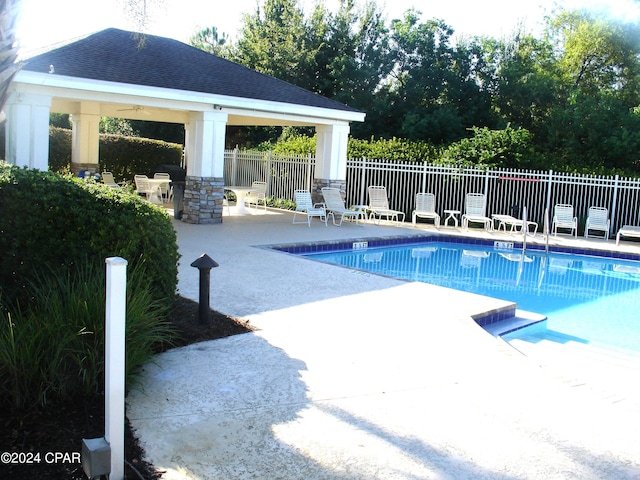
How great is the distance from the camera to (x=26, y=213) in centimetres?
515

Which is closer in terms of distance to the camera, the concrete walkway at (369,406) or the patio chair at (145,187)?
the concrete walkway at (369,406)

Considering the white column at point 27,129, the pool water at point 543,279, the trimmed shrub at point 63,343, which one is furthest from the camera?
the white column at point 27,129

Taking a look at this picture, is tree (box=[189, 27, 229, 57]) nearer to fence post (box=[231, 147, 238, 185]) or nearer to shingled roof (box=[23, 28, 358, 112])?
fence post (box=[231, 147, 238, 185])

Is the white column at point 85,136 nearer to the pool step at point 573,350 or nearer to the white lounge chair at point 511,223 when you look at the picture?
the white lounge chair at point 511,223

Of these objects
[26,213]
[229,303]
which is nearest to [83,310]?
[26,213]

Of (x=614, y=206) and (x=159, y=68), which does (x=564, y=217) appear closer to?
(x=614, y=206)

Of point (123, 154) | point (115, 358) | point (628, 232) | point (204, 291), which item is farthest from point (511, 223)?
point (115, 358)

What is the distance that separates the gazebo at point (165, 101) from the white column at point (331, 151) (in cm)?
3

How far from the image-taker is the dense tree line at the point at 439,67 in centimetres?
2745

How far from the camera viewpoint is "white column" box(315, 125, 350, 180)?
1803 centimetres

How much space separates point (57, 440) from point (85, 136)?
1739 centimetres

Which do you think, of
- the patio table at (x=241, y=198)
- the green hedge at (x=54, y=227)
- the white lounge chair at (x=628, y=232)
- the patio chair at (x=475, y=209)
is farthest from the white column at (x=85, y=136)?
the white lounge chair at (x=628, y=232)

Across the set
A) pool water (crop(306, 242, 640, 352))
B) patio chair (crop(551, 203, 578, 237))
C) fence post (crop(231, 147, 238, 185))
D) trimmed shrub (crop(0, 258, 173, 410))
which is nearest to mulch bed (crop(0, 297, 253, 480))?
trimmed shrub (crop(0, 258, 173, 410))

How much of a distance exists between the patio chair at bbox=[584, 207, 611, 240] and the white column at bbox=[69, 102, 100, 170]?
575 inches
